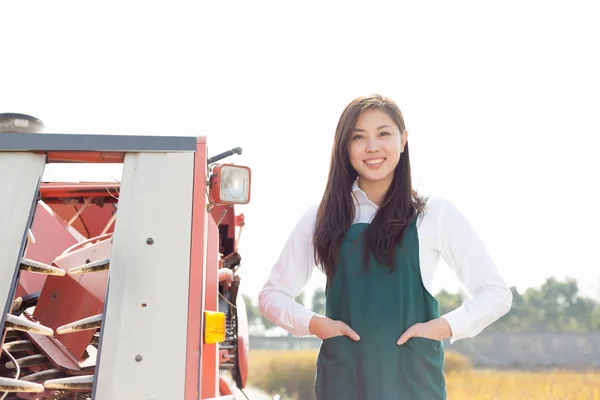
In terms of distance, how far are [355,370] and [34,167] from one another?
1324mm

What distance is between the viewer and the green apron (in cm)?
207

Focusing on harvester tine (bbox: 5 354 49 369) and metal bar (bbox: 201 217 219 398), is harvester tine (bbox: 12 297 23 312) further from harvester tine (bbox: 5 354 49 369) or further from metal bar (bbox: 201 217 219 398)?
metal bar (bbox: 201 217 219 398)

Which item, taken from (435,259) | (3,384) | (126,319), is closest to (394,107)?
(435,259)

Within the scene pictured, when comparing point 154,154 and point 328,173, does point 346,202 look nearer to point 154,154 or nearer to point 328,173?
point 328,173

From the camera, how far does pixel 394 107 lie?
231cm

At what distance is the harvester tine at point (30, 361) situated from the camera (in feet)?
9.05

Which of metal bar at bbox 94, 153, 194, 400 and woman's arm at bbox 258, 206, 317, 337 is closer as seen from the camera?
metal bar at bbox 94, 153, 194, 400

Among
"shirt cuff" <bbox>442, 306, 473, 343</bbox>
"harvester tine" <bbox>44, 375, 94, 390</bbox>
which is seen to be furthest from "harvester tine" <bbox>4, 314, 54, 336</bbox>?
"shirt cuff" <bbox>442, 306, 473, 343</bbox>

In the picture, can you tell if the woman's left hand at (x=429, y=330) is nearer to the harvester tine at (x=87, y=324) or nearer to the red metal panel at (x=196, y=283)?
the red metal panel at (x=196, y=283)

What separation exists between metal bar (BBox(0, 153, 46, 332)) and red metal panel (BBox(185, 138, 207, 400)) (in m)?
0.56

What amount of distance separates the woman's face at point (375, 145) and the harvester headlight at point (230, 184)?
443 mm

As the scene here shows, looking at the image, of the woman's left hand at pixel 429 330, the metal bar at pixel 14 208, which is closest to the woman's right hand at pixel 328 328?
the woman's left hand at pixel 429 330

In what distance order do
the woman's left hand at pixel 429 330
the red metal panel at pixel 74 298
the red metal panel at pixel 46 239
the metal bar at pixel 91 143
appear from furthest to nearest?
the red metal panel at pixel 46 239 < the red metal panel at pixel 74 298 < the metal bar at pixel 91 143 < the woman's left hand at pixel 429 330

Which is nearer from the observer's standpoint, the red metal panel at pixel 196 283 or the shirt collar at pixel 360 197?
the red metal panel at pixel 196 283
